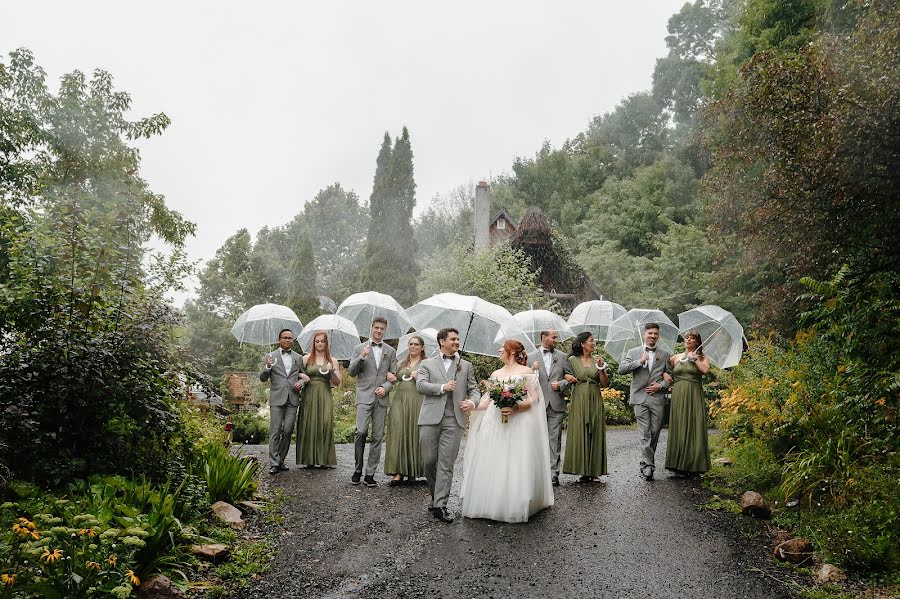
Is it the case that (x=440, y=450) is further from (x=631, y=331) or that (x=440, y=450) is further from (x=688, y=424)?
(x=631, y=331)

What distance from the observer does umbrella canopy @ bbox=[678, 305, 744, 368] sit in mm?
10523

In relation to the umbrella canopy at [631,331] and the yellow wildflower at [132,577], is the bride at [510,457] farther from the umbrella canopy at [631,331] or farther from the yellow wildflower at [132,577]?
the yellow wildflower at [132,577]

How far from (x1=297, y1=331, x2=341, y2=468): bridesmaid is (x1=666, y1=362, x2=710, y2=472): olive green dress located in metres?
5.13

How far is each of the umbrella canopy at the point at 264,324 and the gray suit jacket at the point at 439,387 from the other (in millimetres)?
3742

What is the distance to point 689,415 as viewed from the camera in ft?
33.8

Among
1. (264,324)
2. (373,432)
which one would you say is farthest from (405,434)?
(264,324)

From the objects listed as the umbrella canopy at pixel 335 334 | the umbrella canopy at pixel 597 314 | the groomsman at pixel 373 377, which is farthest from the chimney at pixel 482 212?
the groomsman at pixel 373 377

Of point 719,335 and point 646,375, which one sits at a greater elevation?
point 719,335

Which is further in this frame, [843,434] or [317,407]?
[317,407]

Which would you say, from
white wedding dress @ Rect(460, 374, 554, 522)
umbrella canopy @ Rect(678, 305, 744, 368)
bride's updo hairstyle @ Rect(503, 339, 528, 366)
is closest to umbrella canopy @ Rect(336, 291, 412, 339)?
bride's updo hairstyle @ Rect(503, 339, 528, 366)

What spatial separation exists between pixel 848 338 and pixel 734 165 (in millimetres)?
8422

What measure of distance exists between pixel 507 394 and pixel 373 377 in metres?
3.08

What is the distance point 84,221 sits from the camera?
289 inches

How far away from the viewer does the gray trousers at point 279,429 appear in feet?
35.0
